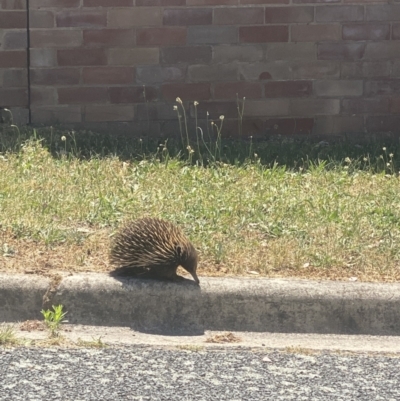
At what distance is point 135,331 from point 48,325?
0.49 meters

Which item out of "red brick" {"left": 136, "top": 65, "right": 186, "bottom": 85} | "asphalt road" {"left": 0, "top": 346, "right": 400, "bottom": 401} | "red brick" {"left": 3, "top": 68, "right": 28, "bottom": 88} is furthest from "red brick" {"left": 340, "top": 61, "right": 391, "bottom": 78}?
"asphalt road" {"left": 0, "top": 346, "right": 400, "bottom": 401}

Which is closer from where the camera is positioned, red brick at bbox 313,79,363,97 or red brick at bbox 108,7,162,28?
red brick at bbox 108,7,162,28

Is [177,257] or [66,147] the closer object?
[177,257]

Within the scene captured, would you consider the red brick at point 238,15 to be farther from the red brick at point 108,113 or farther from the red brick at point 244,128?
the red brick at point 108,113

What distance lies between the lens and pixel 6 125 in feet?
29.3

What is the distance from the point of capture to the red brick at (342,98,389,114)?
912 cm

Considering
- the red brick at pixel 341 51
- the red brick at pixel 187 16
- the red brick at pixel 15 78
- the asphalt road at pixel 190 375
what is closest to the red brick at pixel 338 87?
the red brick at pixel 341 51

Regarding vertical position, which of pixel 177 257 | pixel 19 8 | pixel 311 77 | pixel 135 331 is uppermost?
pixel 19 8

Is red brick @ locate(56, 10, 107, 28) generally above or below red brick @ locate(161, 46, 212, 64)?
above

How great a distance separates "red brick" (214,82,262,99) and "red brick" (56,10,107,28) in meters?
1.24

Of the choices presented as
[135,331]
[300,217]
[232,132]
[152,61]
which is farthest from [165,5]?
[135,331]

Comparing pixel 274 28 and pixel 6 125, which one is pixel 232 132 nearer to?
pixel 274 28

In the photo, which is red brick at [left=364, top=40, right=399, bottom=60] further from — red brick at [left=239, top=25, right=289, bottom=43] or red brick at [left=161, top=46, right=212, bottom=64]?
red brick at [left=161, top=46, right=212, bottom=64]

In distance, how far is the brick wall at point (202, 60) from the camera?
8836 millimetres
